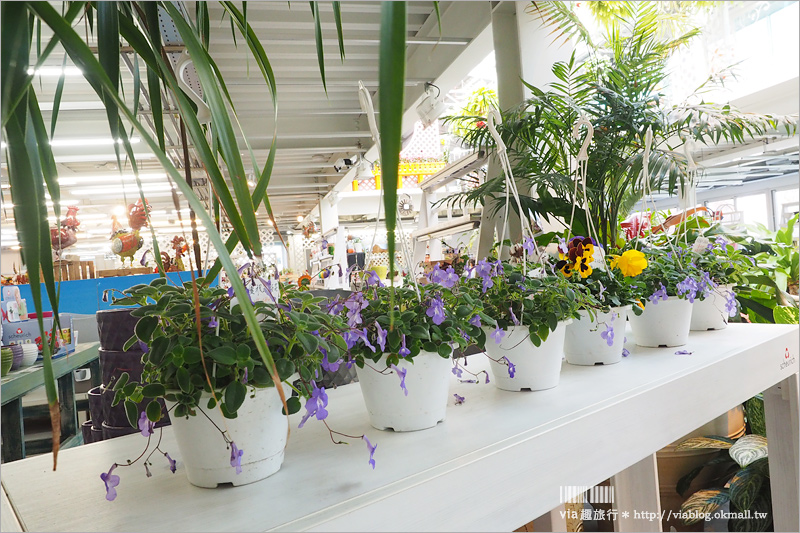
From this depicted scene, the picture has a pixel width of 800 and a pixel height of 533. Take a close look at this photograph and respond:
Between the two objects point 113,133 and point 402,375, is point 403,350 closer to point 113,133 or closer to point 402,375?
point 402,375

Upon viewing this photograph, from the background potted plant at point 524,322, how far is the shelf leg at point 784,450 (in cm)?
93

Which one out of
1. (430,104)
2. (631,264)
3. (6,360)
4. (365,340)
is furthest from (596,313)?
(430,104)

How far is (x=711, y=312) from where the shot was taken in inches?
62.2

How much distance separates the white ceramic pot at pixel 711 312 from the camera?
5.13 ft

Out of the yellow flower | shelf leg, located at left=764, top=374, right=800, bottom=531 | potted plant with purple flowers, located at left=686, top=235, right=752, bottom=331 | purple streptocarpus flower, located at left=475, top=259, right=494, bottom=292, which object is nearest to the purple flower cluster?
purple streptocarpus flower, located at left=475, top=259, right=494, bottom=292

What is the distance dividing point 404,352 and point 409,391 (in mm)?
83

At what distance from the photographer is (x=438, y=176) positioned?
12.8 ft

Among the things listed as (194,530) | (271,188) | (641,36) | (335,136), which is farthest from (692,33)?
(271,188)

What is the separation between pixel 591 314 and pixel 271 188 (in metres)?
10.1

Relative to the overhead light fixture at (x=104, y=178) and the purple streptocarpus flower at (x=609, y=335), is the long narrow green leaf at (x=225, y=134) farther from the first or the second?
the overhead light fixture at (x=104, y=178)

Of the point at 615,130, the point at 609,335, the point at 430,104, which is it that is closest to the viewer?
the point at 609,335

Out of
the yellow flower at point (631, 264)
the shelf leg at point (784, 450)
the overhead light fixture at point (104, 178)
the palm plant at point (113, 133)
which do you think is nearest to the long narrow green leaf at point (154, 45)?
the palm plant at point (113, 133)

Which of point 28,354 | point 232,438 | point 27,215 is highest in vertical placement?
point 27,215

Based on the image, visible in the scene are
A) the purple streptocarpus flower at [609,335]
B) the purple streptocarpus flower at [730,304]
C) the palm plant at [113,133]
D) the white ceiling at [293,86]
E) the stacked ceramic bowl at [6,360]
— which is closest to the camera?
the palm plant at [113,133]
